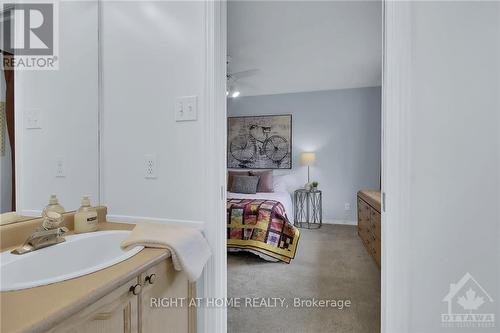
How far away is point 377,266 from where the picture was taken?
8.80ft

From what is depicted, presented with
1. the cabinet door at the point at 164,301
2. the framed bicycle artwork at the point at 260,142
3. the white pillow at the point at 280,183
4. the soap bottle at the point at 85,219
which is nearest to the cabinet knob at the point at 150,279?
the cabinet door at the point at 164,301

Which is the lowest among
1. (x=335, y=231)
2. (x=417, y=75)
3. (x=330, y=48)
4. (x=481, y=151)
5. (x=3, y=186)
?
(x=335, y=231)

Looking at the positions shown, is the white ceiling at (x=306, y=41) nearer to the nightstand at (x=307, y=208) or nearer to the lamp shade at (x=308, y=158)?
the lamp shade at (x=308, y=158)

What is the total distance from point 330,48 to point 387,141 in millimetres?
2252

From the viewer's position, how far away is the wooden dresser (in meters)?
2.62

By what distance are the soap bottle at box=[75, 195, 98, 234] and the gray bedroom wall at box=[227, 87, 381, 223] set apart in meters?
4.01

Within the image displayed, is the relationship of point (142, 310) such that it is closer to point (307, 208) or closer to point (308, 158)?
point (308, 158)

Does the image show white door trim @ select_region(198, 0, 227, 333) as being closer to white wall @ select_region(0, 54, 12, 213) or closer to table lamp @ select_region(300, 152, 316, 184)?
white wall @ select_region(0, 54, 12, 213)

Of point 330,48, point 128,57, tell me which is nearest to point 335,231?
point 330,48

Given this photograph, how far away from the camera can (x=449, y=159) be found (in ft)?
3.34

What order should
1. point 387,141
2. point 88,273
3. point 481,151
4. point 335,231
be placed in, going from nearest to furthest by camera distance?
point 88,273 < point 481,151 < point 387,141 < point 335,231

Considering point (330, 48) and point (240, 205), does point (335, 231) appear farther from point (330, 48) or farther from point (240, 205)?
point (330, 48)

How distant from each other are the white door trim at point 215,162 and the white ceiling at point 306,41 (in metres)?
1.18

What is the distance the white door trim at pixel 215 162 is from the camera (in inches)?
48.0
